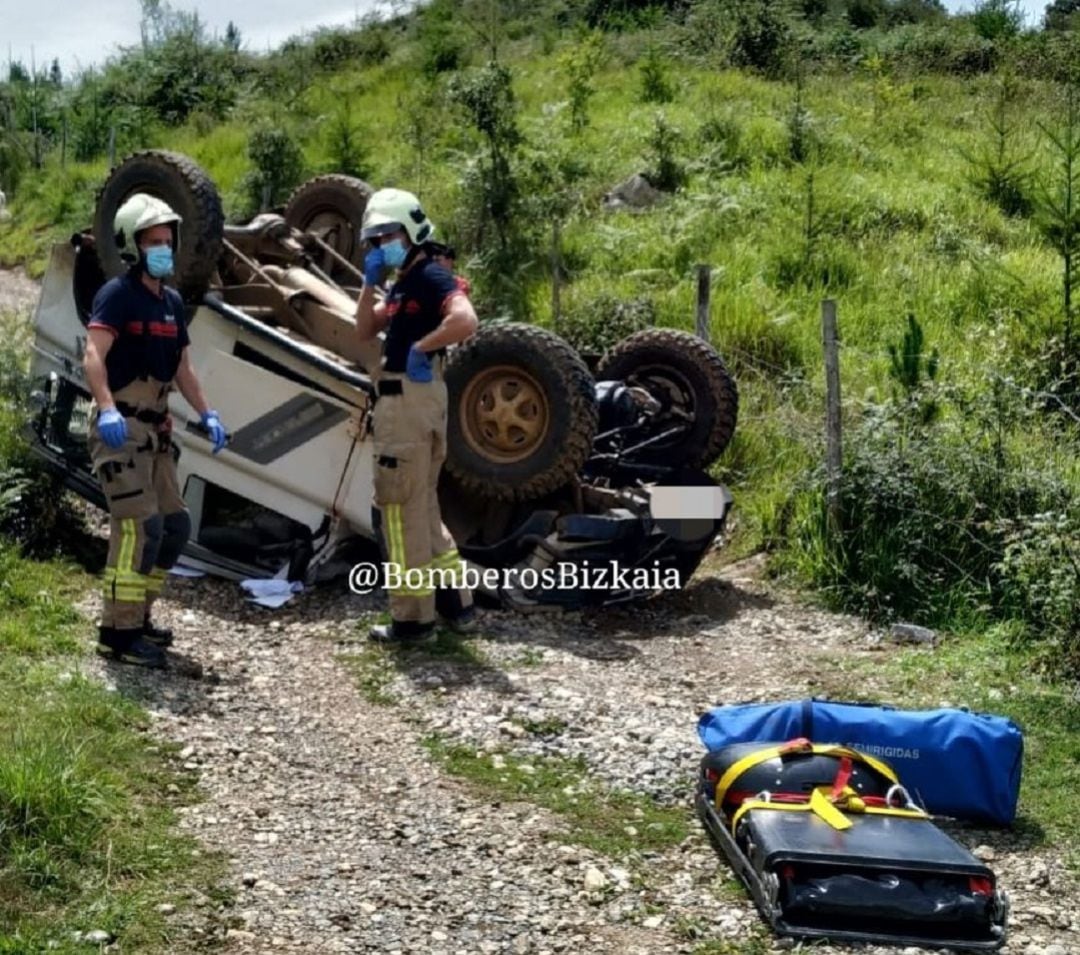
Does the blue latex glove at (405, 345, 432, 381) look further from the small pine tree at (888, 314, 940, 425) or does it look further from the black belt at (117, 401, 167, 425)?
the small pine tree at (888, 314, 940, 425)

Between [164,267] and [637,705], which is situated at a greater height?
[164,267]

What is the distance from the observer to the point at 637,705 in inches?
219

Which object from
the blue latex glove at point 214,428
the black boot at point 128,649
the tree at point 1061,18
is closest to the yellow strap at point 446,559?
the blue latex glove at point 214,428

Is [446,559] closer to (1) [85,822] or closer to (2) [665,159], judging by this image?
(1) [85,822]

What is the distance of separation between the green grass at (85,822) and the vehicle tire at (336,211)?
4.25m

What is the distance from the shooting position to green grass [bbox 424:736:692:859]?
4340 millimetres

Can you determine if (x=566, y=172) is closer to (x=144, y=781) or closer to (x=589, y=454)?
(x=589, y=454)

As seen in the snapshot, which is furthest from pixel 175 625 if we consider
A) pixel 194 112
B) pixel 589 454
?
pixel 194 112

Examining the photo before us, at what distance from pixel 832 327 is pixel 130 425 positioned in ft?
12.2

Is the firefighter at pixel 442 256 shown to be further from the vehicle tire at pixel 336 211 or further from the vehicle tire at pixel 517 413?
the vehicle tire at pixel 336 211

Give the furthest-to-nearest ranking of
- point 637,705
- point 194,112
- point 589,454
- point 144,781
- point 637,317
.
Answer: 1. point 194,112
2. point 637,317
3. point 589,454
4. point 637,705
5. point 144,781

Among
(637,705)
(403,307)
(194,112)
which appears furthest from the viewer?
(194,112)

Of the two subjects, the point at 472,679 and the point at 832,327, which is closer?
the point at 472,679

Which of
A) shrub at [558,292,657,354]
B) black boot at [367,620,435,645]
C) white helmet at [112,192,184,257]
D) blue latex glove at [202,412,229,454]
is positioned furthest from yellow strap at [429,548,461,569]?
shrub at [558,292,657,354]
